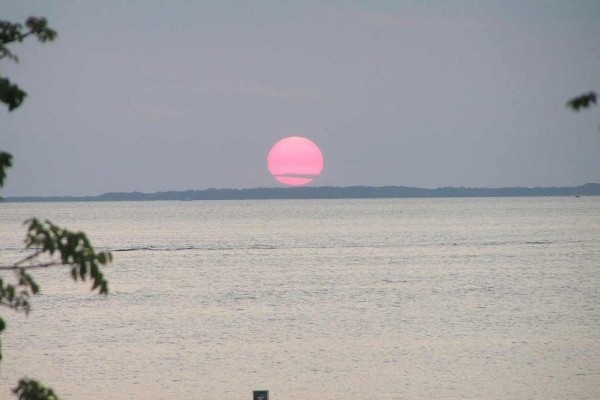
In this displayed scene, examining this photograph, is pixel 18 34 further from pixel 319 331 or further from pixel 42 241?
pixel 319 331

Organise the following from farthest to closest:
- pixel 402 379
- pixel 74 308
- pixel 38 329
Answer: pixel 74 308
pixel 38 329
pixel 402 379

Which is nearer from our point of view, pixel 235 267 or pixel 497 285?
pixel 497 285

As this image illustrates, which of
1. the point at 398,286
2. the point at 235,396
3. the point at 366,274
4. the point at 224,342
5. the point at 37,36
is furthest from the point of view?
the point at 366,274

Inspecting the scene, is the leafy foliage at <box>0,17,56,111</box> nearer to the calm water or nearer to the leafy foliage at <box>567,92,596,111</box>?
the leafy foliage at <box>567,92,596,111</box>

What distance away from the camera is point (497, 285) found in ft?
229

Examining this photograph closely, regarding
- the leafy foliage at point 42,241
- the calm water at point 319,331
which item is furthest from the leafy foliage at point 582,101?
the calm water at point 319,331

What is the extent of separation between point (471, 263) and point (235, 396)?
63817 millimetres

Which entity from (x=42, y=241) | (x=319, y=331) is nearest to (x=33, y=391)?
(x=42, y=241)

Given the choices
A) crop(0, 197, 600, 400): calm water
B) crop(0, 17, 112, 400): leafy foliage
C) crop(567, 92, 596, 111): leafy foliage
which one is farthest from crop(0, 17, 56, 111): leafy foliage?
crop(0, 197, 600, 400): calm water

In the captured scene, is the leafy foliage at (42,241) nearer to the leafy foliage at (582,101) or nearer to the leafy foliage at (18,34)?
the leafy foliage at (18,34)

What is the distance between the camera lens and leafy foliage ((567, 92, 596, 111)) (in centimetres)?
642

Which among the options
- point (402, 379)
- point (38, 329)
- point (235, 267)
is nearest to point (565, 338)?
point (402, 379)

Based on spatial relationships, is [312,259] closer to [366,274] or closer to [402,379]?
[366,274]

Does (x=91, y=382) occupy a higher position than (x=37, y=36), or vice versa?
(x=37, y=36)
